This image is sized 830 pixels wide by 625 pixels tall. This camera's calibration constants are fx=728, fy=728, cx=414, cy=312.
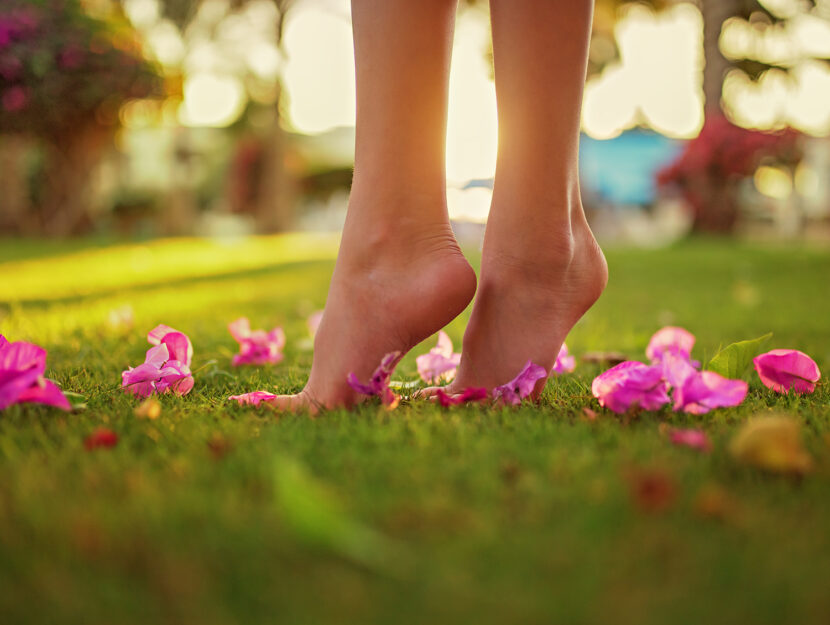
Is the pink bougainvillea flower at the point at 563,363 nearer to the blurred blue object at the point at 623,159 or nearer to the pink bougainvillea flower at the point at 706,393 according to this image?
the pink bougainvillea flower at the point at 706,393

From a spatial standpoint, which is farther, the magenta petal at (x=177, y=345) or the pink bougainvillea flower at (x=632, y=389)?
the magenta petal at (x=177, y=345)

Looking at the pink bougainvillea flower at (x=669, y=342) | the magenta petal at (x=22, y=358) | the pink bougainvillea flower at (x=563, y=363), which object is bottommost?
the pink bougainvillea flower at (x=563, y=363)

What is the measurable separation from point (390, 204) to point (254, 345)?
56cm

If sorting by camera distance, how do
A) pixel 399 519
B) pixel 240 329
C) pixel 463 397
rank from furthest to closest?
pixel 240 329 < pixel 463 397 < pixel 399 519

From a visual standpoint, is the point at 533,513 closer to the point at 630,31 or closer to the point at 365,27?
the point at 365,27

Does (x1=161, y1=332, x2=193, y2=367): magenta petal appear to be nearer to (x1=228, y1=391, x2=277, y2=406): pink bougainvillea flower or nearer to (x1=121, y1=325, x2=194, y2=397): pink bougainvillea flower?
(x1=121, y1=325, x2=194, y2=397): pink bougainvillea flower

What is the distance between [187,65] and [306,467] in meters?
14.8

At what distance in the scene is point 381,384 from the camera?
0.99 meters

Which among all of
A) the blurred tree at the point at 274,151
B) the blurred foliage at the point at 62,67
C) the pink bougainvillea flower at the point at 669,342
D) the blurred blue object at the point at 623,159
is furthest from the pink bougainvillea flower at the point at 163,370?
the blurred blue object at the point at 623,159

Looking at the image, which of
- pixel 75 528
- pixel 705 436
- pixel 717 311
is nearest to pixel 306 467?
pixel 75 528

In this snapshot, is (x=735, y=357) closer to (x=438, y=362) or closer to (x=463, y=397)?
(x=463, y=397)

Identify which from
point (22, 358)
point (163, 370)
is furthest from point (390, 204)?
point (22, 358)

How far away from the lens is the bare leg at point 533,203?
107 cm

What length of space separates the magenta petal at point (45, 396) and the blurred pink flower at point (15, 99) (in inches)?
285
